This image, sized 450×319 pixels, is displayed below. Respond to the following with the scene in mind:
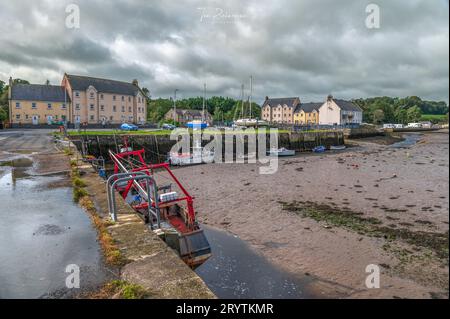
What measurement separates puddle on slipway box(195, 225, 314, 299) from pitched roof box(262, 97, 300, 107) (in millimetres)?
93168

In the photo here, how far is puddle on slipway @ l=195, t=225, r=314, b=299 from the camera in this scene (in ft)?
26.2

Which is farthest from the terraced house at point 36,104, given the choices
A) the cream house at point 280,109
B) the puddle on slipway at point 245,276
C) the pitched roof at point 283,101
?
the pitched roof at point 283,101

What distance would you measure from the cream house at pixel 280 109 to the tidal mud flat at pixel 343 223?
7748 cm

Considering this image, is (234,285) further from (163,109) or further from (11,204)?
(163,109)

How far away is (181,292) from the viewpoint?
4.39 m

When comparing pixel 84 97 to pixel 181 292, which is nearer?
pixel 181 292

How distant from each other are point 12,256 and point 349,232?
10535mm

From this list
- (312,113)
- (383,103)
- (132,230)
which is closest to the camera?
(132,230)

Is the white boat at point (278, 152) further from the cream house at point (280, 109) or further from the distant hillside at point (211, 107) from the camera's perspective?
the cream house at point (280, 109)

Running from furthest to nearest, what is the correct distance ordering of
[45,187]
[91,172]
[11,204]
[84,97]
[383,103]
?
[383,103]
[84,97]
[91,172]
[45,187]
[11,204]

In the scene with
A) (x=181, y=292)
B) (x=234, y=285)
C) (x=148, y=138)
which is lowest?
(x=234, y=285)

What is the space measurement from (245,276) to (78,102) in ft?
197

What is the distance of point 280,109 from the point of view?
101 meters

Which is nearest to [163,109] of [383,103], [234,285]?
[383,103]
